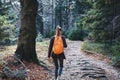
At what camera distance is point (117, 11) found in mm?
20094

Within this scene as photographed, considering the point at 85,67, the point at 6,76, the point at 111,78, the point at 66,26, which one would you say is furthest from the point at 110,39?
the point at 66,26

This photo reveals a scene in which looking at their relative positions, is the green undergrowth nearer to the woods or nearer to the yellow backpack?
the woods

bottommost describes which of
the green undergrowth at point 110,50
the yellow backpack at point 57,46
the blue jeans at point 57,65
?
the green undergrowth at point 110,50

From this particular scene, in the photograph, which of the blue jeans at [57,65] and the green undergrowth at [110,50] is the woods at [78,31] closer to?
the green undergrowth at [110,50]

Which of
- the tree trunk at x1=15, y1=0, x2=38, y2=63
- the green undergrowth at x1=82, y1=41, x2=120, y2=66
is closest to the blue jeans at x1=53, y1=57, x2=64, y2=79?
the tree trunk at x1=15, y1=0, x2=38, y2=63

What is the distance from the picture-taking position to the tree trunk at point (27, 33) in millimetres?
12406

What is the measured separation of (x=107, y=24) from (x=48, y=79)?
36.3ft

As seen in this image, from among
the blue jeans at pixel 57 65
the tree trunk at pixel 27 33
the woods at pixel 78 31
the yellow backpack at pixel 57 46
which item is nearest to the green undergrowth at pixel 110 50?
the woods at pixel 78 31

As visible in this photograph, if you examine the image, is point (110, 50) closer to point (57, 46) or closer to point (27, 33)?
point (27, 33)

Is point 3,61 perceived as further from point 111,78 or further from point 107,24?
point 107,24

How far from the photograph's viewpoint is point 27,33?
1255 centimetres

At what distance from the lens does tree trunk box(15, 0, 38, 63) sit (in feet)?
40.7

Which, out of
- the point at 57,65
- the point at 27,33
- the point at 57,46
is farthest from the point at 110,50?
the point at 57,46

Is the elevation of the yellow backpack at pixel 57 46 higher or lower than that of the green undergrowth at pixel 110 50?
higher
